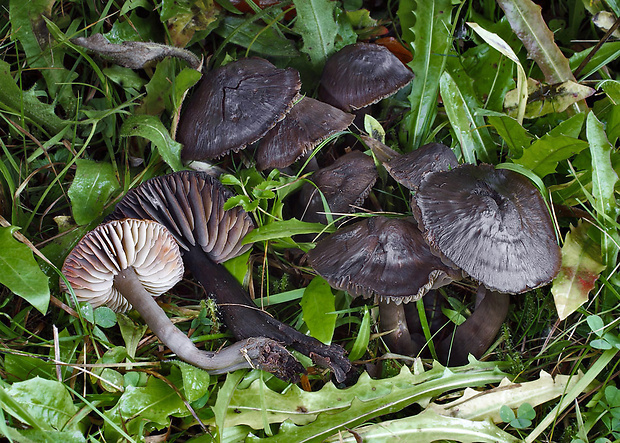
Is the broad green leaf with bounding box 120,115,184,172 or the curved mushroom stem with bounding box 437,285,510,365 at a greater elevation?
the broad green leaf with bounding box 120,115,184,172

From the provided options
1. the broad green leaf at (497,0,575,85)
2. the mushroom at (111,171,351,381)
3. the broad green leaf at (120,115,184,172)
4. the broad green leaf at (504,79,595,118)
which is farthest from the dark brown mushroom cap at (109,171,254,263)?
the broad green leaf at (497,0,575,85)

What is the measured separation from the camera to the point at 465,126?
246cm

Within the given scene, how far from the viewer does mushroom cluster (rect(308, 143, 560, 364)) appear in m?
1.87

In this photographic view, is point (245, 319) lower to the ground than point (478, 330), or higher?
higher

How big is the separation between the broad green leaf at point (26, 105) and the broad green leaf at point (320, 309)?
1.44m

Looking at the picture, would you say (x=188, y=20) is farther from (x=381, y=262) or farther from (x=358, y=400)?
(x=358, y=400)

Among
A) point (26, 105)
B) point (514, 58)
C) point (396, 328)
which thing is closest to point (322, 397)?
point (396, 328)

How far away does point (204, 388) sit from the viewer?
79.0 inches

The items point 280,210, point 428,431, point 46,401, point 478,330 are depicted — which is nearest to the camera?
point 46,401

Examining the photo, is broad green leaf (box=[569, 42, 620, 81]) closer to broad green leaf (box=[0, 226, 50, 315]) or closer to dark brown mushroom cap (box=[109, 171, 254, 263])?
dark brown mushroom cap (box=[109, 171, 254, 263])

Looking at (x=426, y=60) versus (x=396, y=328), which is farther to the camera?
(x=426, y=60)

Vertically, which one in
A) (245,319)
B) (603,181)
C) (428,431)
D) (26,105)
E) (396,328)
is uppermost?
(26,105)

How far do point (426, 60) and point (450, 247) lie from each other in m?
1.18

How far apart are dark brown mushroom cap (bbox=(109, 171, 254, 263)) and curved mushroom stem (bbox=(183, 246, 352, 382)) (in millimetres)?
85
